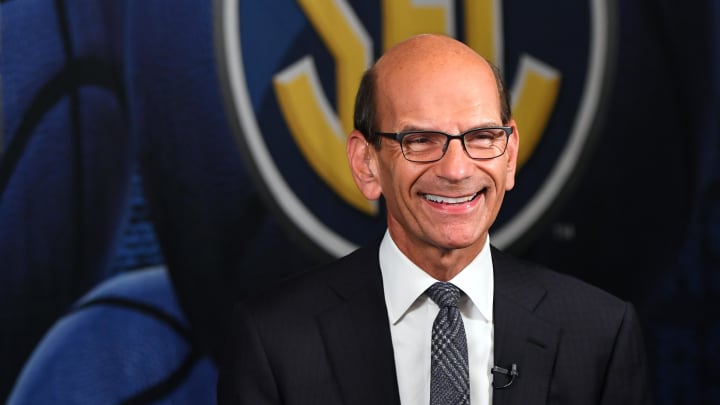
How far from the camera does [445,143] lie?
4.14ft

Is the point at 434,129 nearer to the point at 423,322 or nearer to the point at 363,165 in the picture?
the point at 363,165

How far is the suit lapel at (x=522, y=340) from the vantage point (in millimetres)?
1314

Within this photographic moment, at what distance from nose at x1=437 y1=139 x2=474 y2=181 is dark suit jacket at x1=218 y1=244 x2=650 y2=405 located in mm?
237

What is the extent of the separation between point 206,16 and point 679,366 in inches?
62.5

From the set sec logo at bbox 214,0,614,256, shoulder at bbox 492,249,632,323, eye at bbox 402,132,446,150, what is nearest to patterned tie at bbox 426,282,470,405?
shoulder at bbox 492,249,632,323

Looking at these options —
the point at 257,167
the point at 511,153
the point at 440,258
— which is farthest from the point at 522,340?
the point at 257,167

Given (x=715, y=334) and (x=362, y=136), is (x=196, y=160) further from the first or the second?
(x=715, y=334)

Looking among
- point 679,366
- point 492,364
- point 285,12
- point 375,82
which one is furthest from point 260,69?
point 679,366

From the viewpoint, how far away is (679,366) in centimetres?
251

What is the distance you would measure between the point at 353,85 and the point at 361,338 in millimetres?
1117

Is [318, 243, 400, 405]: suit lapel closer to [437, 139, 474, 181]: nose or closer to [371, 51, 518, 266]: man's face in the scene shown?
[371, 51, 518, 266]: man's face

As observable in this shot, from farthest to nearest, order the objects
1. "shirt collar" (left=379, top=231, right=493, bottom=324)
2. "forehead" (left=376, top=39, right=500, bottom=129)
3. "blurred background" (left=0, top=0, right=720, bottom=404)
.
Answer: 1. "blurred background" (left=0, top=0, right=720, bottom=404)
2. "shirt collar" (left=379, top=231, right=493, bottom=324)
3. "forehead" (left=376, top=39, right=500, bottom=129)

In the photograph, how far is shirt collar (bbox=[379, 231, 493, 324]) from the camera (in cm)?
136

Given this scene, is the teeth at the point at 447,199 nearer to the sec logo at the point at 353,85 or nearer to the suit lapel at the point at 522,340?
the suit lapel at the point at 522,340
